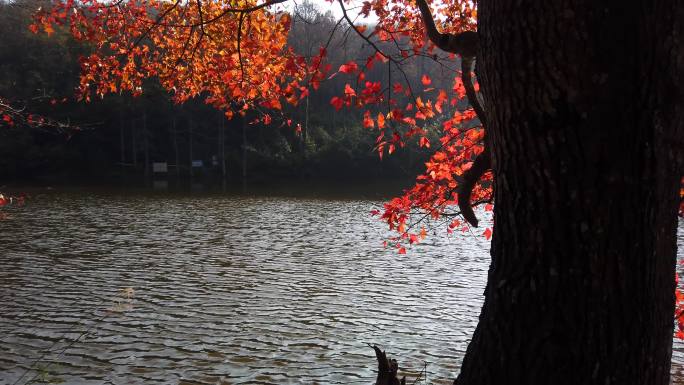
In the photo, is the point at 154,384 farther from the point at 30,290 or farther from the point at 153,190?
the point at 153,190

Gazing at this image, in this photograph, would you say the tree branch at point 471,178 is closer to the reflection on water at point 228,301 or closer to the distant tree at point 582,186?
the distant tree at point 582,186

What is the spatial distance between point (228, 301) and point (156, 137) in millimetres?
40116

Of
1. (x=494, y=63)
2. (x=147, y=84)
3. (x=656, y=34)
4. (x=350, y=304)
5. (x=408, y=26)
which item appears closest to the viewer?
(x=656, y=34)

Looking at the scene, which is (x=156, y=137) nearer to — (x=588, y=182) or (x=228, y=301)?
(x=228, y=301)

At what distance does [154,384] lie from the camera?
24.0 feet

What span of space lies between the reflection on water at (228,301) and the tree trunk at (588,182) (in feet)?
19.0

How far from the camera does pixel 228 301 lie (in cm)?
1122

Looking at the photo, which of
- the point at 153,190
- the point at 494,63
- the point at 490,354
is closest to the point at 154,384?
the point at 490,354

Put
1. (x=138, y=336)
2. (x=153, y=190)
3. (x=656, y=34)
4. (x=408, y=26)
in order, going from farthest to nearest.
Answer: (x=153, y=190)
(x=138, y=336)
(x=408, y=26)
(x=656, y=34)

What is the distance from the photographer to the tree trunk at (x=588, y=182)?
6.72 feet

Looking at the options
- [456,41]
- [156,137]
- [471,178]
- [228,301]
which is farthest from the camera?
[156,137]

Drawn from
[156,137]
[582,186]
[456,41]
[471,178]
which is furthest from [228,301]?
[156,137]

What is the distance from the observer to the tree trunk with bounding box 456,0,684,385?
2047mm

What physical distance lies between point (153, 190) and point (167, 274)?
21.6 metres
